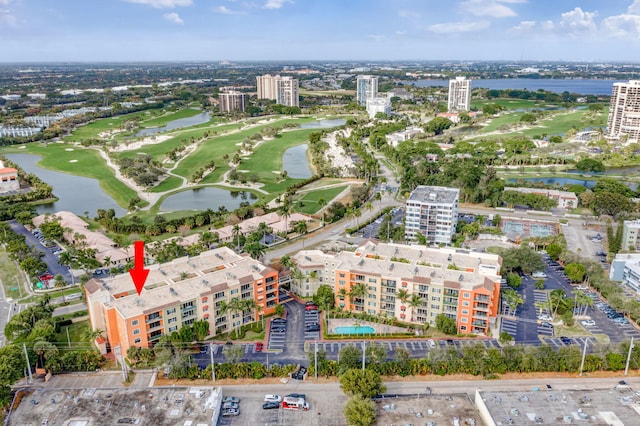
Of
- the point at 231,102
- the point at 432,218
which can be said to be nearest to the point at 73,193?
the point at 432,218

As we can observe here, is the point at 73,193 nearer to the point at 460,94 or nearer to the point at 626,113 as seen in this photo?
the point at 626,113

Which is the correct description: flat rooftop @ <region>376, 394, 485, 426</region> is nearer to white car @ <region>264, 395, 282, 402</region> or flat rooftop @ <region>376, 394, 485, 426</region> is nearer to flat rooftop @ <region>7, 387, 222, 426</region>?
white car @ <region>264, 395, 282, 402</region>

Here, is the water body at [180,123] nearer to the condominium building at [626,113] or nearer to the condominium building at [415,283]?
the condominium building at [415,283]

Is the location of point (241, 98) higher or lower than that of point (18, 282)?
higher

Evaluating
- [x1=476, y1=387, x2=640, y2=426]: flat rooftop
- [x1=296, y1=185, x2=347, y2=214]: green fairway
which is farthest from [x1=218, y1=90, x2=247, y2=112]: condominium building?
[x1=476, y1=387, x2=640, y2=426]: flat rooftop

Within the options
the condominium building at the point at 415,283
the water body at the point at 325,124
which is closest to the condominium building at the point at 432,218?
the condominium building at the point at 415,283

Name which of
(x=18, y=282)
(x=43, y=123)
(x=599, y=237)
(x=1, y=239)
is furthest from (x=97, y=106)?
(x=599, y=237)

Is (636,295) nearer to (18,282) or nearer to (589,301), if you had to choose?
(589,301)
